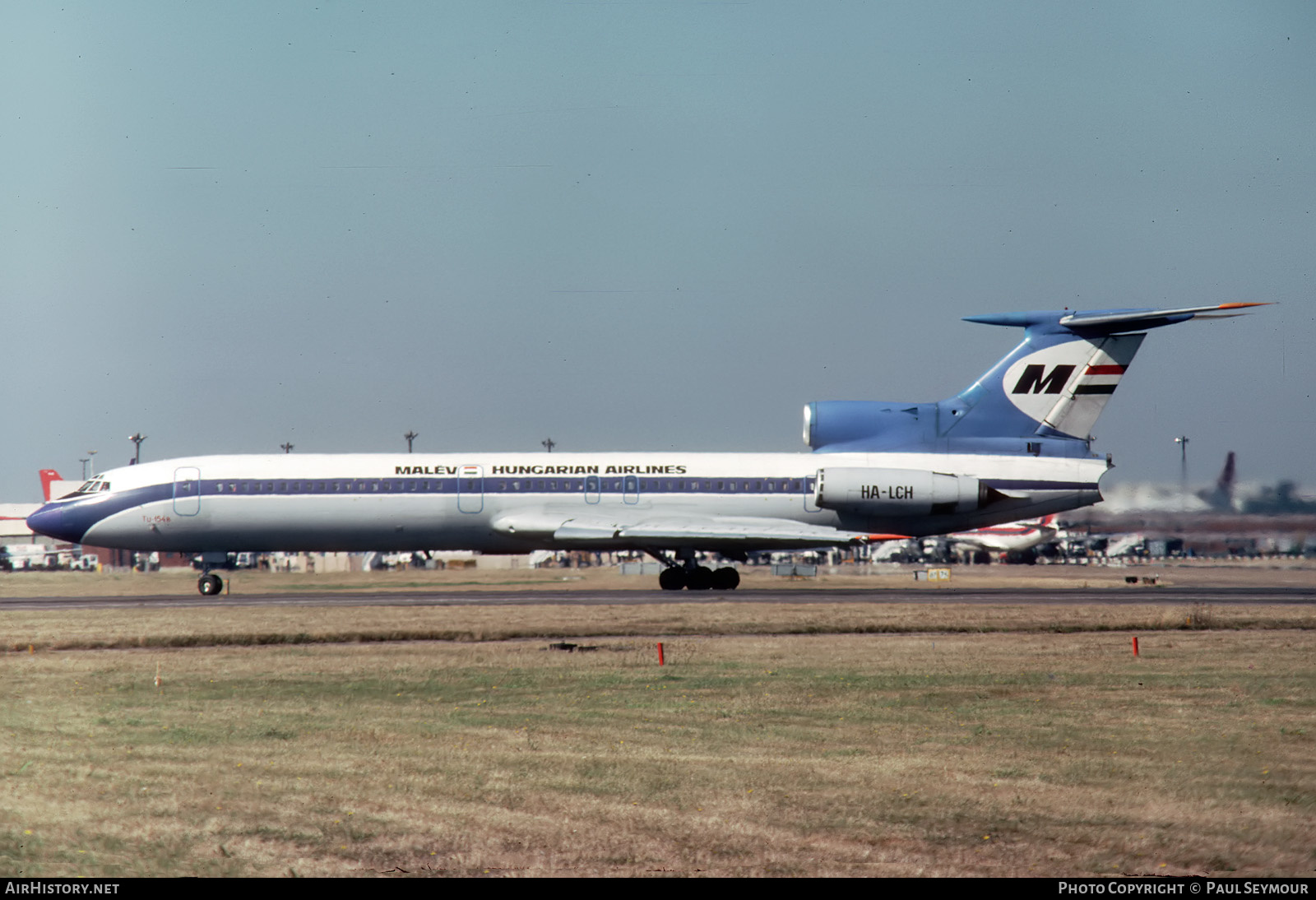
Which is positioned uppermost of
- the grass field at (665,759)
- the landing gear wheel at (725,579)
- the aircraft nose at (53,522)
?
the aircraft nose at (53,522)

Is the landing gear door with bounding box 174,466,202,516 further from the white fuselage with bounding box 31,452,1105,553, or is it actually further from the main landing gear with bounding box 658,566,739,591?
the main landing gear with bounding box 658,566,739,591

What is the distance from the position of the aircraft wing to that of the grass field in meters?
16.7

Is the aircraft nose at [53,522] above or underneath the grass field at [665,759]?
above

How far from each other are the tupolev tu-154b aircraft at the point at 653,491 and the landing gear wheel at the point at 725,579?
50 mm

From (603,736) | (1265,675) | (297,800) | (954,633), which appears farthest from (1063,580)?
(297,800)

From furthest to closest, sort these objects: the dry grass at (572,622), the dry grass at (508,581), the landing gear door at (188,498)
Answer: the dry grass at (508,581) → the landing gear door at (188,498) → the dry grass at (572,622)

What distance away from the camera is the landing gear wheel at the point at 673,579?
42.1 metres

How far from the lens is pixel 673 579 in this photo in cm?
4212

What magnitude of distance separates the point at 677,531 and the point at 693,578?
78.7 inches

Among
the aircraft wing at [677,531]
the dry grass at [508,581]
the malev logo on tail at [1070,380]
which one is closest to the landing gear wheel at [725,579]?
the dry grass at [508,581]

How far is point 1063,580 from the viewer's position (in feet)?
172

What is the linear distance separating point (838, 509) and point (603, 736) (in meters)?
29.9

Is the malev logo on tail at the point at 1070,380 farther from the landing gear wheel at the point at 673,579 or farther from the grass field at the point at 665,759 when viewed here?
the grass field at the point at 665,759

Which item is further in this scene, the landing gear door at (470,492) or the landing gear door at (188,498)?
the landing gear door at (470,492)
